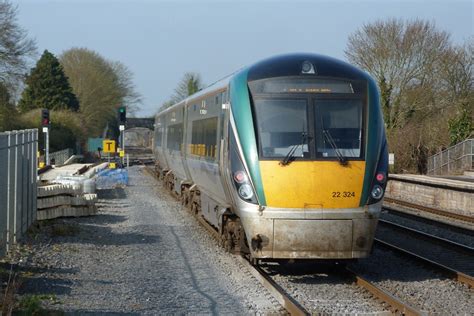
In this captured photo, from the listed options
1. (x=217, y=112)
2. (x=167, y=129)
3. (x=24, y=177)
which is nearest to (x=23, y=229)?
(x=24, y=177)

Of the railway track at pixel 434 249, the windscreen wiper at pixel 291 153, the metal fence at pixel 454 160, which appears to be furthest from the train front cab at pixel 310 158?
the metal fence at pixel 454 160

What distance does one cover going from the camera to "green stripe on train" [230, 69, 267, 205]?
9578mm

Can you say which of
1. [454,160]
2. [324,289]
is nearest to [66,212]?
[324,289]

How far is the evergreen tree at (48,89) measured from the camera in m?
70.2

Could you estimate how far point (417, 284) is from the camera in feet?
31.6

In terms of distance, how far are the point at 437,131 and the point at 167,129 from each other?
62.4ft

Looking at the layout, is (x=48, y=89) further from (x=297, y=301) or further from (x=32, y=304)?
(x=32, y=304)

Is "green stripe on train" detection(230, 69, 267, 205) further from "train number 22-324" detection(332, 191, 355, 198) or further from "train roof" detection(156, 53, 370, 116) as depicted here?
"train number 22-324" detection(332, 191, 355, 198)

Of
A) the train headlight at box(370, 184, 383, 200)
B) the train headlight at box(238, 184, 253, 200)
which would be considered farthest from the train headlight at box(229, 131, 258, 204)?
the train headlight at box(370, 184, 383, 200)

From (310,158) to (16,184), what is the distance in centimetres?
636

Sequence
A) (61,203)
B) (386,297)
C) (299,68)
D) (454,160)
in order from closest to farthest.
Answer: (386,297)
(299,68)
(61,203)
(454,160)

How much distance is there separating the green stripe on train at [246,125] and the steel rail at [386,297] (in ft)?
5.24

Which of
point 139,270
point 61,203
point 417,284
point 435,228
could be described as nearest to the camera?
point 417,284

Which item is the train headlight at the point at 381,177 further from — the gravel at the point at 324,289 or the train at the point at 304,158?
the gravel at the point at 324,289
